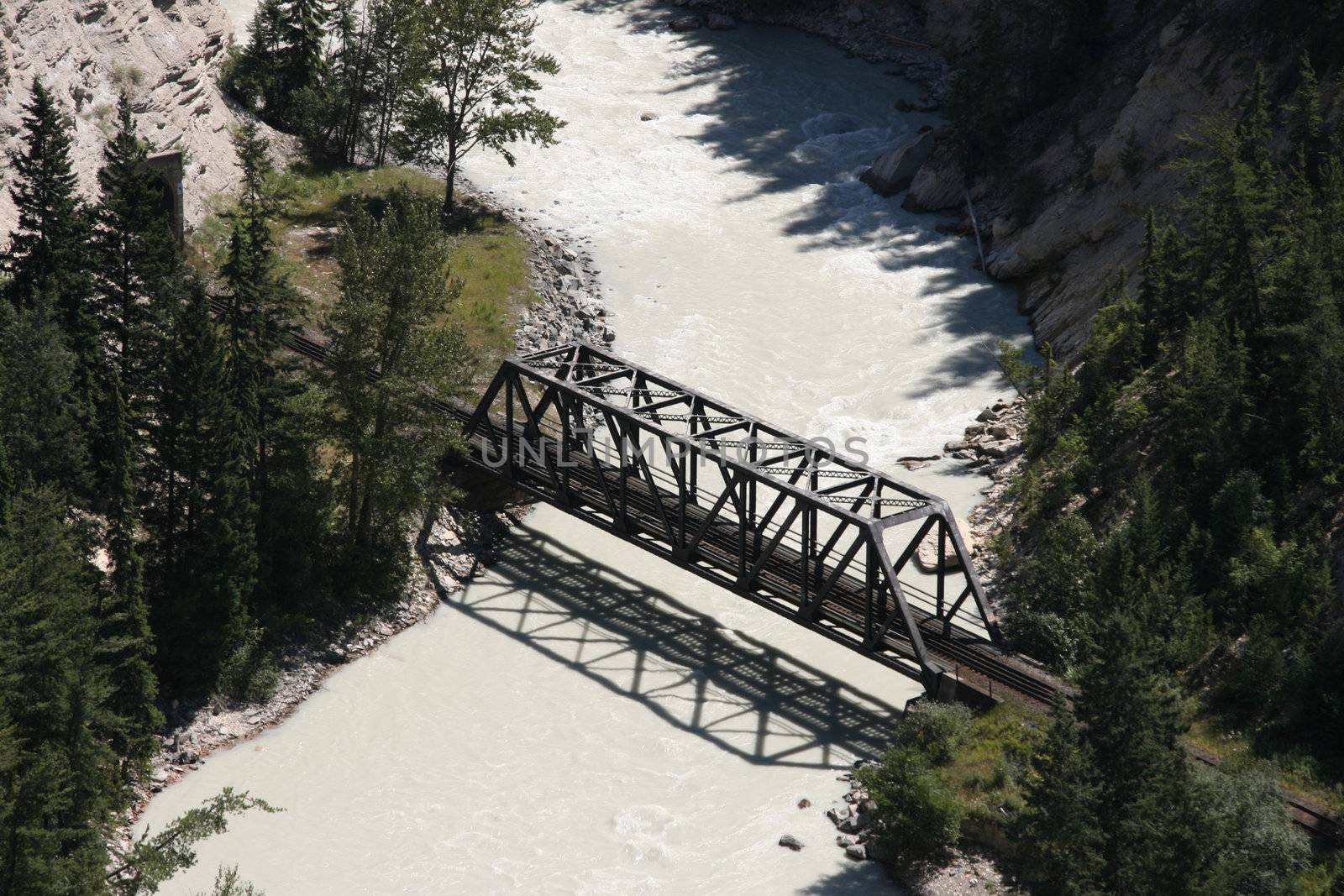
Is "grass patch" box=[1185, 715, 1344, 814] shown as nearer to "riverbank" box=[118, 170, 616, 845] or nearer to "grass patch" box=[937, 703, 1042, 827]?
"grass patch" box=[937, 703, 1042, 827]

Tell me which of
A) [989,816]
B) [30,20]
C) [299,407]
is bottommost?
[989,816]

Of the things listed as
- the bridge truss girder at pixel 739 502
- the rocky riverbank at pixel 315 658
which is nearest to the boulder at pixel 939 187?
the bridge truss girder at pixel 739 502

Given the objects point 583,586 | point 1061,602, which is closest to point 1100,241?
point 1061,602

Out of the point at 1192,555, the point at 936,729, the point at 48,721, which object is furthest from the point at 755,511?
the point at 48,721

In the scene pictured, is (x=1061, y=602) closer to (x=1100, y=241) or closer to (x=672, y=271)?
(x=1100, y=241)

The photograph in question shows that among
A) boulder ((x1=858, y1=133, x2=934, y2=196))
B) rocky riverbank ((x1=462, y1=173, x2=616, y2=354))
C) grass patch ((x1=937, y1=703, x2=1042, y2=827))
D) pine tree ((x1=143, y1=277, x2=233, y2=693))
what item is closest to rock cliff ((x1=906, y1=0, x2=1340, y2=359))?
boulder ((x1=858, y1=133, x2=934, y2=196))

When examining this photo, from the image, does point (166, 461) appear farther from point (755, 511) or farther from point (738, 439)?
point (738, 439)
